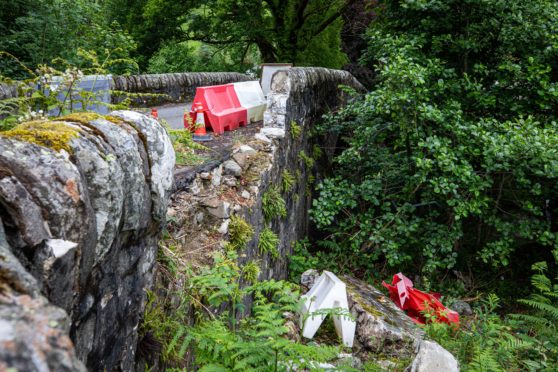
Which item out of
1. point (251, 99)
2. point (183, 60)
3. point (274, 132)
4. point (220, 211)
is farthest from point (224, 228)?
point (183, 60)

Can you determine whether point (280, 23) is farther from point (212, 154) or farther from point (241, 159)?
point (241, 159)

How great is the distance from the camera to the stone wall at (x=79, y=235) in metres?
1.04

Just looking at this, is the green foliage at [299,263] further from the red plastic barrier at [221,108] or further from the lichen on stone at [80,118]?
the lichen on stone at [80,118]

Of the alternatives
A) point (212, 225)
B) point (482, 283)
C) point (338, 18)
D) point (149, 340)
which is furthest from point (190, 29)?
point (149, 340)

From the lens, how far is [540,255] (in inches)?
324

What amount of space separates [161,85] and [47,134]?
8.31 meters

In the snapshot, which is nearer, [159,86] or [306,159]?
[306,159]

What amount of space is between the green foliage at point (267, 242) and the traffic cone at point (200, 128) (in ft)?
5.79

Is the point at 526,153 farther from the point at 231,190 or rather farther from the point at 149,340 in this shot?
the point at 149,340

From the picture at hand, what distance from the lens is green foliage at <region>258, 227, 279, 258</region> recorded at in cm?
548

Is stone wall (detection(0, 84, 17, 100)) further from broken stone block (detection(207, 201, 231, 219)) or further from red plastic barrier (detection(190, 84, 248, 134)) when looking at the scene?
red plastic barrier (detection(190, 84, 248, 134))

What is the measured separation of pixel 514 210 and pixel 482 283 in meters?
1.31

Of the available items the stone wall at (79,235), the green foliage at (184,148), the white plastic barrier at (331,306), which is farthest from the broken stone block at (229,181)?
the stone wall at (79,235)

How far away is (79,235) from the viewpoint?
1.78 m
